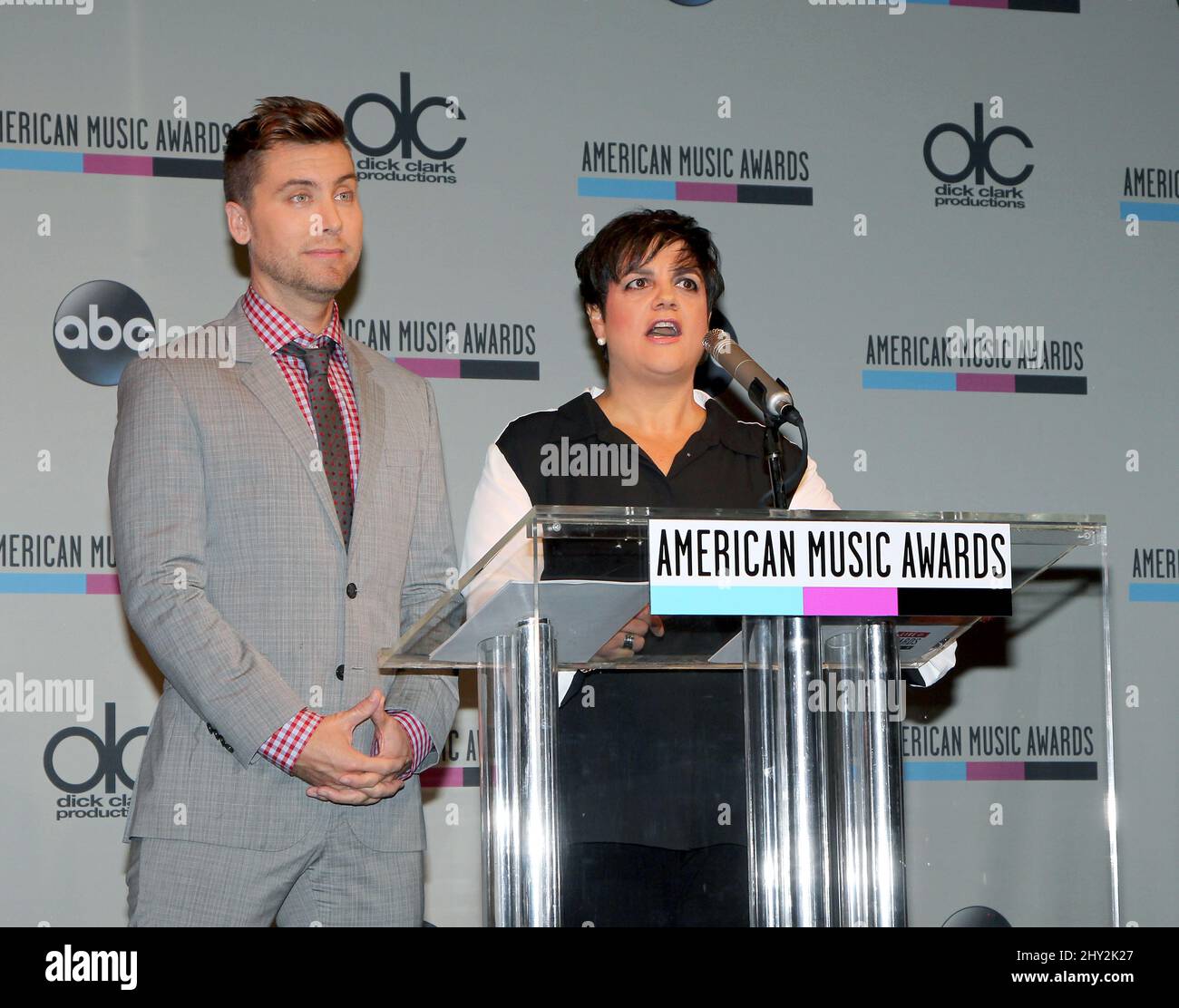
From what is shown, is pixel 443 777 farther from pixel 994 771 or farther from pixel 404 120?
pixel 994 771

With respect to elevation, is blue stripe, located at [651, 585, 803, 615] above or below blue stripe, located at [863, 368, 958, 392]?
below

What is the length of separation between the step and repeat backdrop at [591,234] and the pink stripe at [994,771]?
1.91 metres

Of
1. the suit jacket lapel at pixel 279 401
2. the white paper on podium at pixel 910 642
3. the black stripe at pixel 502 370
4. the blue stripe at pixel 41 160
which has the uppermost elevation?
the blue stripe at pixel 41 160

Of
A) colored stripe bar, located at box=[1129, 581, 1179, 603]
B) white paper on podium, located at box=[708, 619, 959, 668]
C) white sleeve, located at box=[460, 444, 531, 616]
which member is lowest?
white paper on podium, located at box=[708, 619, 959, 668]

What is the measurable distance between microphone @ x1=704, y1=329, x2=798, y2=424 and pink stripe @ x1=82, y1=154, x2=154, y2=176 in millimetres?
1964

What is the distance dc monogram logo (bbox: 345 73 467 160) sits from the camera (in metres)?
3.71

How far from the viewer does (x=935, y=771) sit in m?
2.07

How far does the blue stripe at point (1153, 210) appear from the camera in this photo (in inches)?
163

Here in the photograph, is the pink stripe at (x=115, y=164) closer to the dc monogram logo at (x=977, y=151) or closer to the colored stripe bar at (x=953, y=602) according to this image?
the dc monogram logo at (x=977, y=151)

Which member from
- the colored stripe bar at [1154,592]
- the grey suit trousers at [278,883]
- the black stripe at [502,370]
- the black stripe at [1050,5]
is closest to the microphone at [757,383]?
the grey suit trousers at [278,883]

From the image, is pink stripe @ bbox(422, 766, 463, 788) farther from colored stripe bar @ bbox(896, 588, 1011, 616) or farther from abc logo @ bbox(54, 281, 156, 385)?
colored stripe bar @ bbox(896, 588, 1011, 616)

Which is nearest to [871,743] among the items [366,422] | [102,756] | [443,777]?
[366,422]

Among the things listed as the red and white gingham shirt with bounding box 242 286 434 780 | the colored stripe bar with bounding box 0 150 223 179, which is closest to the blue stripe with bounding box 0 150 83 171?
the colored stripe bar with bounding box 0 150 223 179

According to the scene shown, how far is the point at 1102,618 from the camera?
1.69 meters
